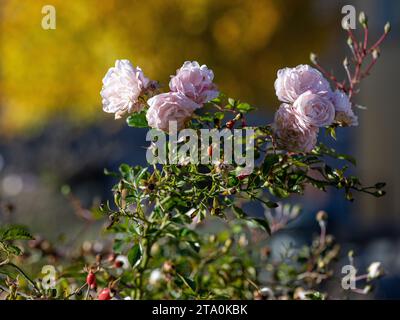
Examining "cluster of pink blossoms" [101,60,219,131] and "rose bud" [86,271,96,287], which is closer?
"cluster of pink blossoms" [101,60,219,131]

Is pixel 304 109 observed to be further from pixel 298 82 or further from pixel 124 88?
pixel 124 88

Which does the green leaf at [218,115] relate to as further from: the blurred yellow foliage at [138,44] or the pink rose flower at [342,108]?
the blurred yellow foliage at [138,44]

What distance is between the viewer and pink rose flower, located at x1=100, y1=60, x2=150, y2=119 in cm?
168

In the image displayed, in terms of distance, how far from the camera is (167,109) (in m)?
1.59

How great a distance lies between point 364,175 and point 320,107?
Result: 508 inches

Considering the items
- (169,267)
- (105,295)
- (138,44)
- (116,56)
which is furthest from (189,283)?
(116,56)

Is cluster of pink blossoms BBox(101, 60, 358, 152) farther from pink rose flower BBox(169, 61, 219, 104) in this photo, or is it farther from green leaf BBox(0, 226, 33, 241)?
green leaf BBox(0, 226, 33, 241)

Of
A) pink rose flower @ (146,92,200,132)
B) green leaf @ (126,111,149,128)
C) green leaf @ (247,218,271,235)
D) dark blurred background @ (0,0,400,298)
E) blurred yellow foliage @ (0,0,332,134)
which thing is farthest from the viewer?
blurred yellow foliage @ (0,0,332,134)

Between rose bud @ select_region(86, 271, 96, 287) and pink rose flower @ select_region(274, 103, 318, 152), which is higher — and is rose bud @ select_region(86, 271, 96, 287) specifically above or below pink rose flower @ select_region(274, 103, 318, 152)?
below

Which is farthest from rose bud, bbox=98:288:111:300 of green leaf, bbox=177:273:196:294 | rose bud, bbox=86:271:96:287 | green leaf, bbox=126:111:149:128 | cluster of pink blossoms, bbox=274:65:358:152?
cluster of pink blossoms, bbox=274:65:358:152

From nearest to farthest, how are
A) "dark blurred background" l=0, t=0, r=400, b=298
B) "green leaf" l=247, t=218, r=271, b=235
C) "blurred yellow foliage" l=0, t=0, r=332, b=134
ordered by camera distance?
"green leaf" l=247, t=218, r=271, b=235 < "dark blurred background" l=0, t=0, r=400, b=298 < "blurred yellow foliage" l=0, t=0, r=332, b=134

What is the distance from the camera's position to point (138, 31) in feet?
30.4

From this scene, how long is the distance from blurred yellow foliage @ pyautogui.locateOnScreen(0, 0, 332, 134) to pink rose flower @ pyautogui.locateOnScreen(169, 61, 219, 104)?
7.18 metres
